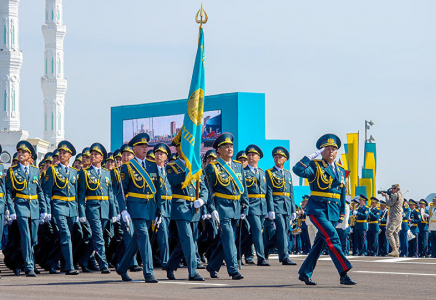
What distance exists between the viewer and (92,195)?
1421 cm

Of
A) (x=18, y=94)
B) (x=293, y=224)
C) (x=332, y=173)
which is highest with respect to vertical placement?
(x=18, y=94)

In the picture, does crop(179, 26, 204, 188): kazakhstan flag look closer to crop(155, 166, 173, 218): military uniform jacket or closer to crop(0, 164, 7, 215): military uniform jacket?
crop(155, 166, 173, 218): military uniform jacket

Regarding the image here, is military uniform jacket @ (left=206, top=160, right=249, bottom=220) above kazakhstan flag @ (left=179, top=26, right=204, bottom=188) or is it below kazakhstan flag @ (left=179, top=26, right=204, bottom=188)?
below

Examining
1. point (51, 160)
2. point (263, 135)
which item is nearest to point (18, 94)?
point (263, 135)

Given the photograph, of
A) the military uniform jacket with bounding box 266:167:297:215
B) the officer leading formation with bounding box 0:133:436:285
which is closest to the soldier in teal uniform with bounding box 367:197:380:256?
the officer leading formation with bounding box 0:133:436:285

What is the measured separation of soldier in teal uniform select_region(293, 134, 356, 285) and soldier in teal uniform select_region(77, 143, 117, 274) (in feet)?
12.8

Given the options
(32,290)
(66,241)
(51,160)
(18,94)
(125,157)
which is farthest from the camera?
(18,94)

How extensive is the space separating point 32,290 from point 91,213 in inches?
129

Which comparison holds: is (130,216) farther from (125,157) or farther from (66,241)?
(125,157)

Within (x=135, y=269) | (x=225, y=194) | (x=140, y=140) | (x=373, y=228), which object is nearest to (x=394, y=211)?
(x=373, y=228)

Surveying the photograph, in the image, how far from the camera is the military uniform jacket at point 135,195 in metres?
11.6

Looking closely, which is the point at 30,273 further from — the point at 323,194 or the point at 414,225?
the point at 414,225

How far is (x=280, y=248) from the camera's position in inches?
634

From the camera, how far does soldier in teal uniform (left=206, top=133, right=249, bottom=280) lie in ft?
39.3
